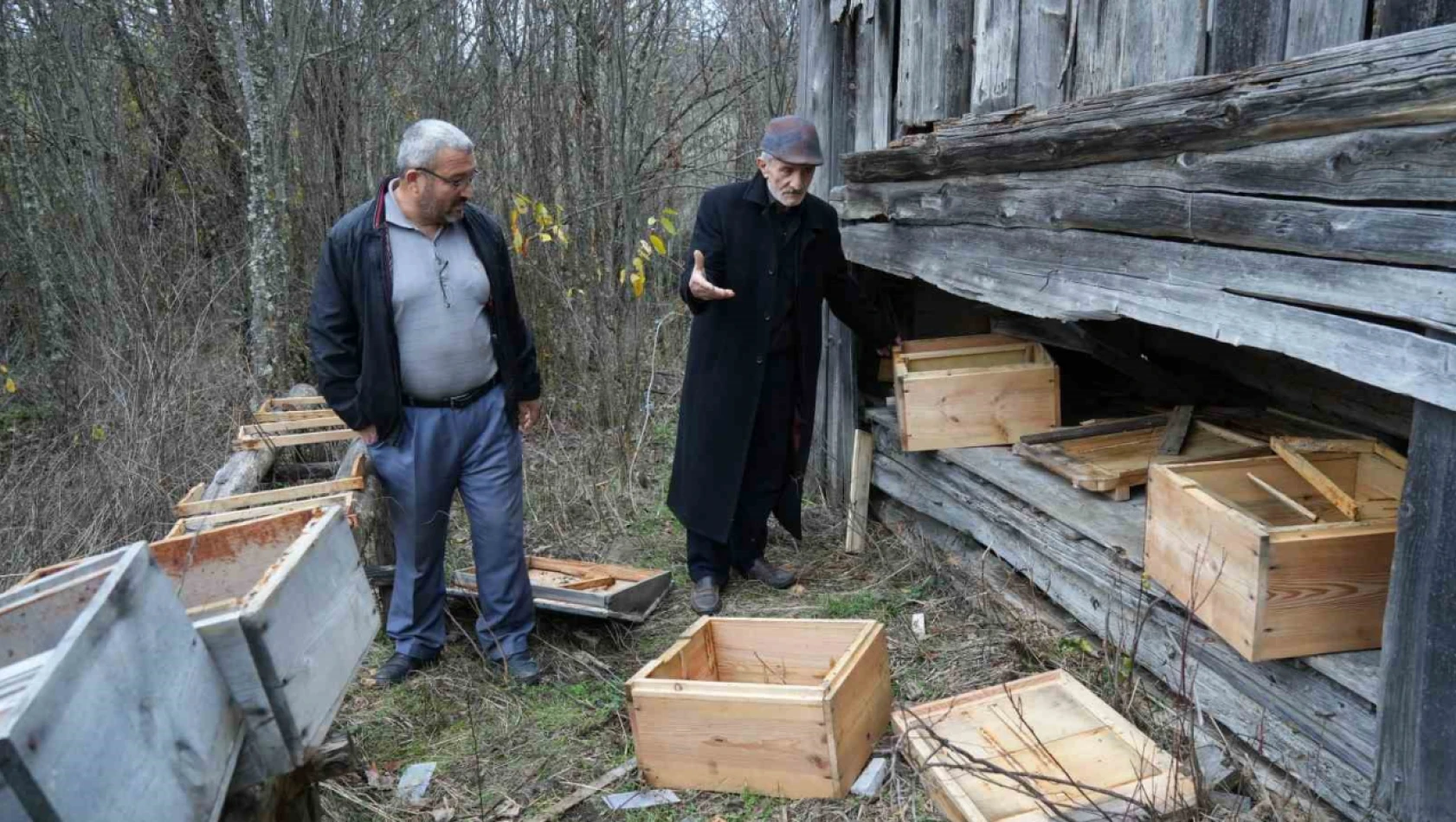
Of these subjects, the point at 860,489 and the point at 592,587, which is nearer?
the point at 592,587

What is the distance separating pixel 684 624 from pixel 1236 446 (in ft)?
7.96

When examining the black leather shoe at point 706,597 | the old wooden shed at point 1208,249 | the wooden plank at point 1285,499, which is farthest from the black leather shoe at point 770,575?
the wooden plank at point 1285,499

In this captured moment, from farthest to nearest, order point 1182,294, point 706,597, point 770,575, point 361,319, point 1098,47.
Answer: point 770,575, point 706,597, point 361,319, point 1098,47, point 1182,294

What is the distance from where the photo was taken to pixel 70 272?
8.22 metres

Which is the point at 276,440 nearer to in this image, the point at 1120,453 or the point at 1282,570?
the point at 1120,453

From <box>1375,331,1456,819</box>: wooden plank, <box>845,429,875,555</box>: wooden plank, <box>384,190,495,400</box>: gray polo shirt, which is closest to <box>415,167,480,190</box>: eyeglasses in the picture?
<box>384,190,495,400</box>: gray polo shirt

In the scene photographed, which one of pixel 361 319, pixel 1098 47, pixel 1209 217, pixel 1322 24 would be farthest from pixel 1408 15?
pixel 361 319

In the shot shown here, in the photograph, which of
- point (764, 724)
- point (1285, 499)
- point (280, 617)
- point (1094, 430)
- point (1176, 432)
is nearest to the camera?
point (280, 617)

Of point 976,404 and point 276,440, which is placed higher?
point 976,404

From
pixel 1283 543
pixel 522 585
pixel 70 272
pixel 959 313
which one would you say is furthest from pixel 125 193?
pixel 1283 543

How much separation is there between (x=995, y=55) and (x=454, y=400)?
250 cm

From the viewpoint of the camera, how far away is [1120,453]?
4.45m

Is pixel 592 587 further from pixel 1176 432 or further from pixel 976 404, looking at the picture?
pixel 1176 432

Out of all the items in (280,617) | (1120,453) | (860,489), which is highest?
(280,617)
